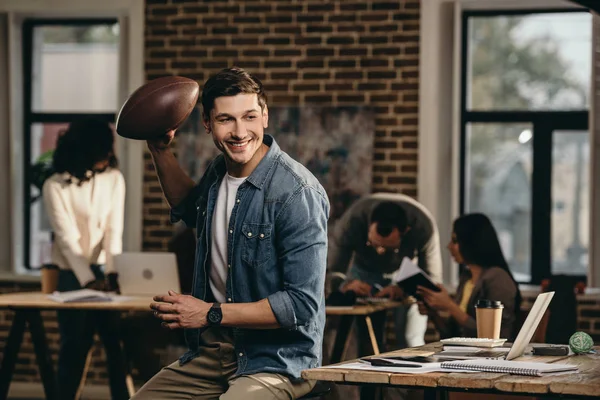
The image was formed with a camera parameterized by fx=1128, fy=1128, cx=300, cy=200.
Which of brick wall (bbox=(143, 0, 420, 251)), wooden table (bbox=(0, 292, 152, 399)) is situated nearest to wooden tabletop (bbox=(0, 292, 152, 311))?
wooden table (bbox=(0, 292, 152, 399))

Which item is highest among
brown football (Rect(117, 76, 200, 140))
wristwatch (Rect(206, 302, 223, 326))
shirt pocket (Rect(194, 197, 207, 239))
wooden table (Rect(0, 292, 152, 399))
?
brown football (Rect(117, 76, 200, 140))

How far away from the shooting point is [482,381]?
2893 mm

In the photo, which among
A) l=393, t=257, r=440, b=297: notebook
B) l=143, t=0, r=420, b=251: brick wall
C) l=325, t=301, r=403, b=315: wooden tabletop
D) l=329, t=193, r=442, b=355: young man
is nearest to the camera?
l=393, t=257, r=440, b=297: notebook

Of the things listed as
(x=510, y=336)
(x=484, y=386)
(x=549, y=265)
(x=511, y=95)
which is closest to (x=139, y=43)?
(x=511, y=95)

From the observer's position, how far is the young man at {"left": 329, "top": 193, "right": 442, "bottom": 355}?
688cm

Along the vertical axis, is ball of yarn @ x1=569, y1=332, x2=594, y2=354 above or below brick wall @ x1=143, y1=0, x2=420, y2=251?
below

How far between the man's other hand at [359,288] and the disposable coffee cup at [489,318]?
233cm

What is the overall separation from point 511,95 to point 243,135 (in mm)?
4864

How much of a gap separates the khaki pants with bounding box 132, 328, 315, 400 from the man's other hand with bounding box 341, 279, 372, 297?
3122mm

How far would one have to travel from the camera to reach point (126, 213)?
326 inches

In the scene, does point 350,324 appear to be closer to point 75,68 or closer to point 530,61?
point 530,61

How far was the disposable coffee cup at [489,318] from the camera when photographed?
424cm

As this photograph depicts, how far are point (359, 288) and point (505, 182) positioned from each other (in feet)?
6.04

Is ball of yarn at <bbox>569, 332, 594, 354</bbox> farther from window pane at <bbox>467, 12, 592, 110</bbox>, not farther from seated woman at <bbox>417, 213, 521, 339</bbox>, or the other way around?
window pane at <bbox>467, 12, 592, 110</bbox>
